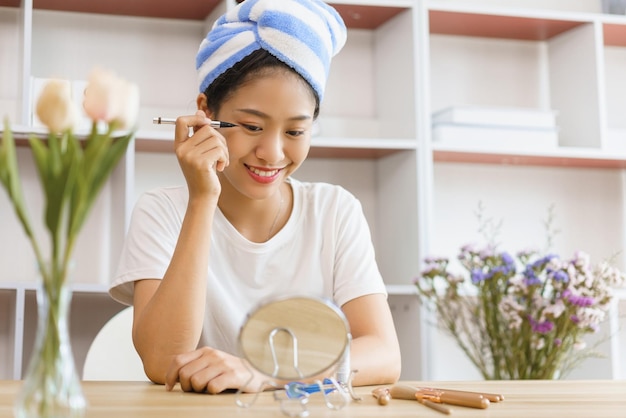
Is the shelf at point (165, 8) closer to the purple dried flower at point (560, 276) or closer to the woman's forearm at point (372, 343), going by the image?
the purple dried flower at point (560, 276)

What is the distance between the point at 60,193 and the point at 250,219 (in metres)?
1.26

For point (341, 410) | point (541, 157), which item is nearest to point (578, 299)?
point (541, 157)

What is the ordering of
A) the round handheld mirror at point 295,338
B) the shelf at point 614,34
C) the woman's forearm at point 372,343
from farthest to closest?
the shelf at point 614,34 → the woman's forearm at point 372,343 → the round handheld mirror at point 295,338

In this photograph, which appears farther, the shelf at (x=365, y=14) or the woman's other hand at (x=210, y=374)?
the shelf at (x=365, y=14)

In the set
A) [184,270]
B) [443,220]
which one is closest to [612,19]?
[443,220]

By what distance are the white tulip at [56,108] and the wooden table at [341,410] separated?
0.43m

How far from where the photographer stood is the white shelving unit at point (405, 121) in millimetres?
2750

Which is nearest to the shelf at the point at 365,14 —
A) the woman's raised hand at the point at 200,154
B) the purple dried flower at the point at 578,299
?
the purple dried flower at the point at 578,299

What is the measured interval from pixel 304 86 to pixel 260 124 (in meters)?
0.12

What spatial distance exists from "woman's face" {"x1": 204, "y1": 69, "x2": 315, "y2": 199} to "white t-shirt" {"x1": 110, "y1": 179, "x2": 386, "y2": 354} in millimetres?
183

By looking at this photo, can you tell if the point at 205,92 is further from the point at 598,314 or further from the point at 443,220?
the point at 443,220

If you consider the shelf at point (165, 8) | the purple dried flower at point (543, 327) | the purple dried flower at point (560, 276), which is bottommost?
the purple dried flower at point (543, 327)

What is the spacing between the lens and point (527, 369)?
254 centimetres

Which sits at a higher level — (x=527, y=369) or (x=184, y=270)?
(x=184, y=270)
